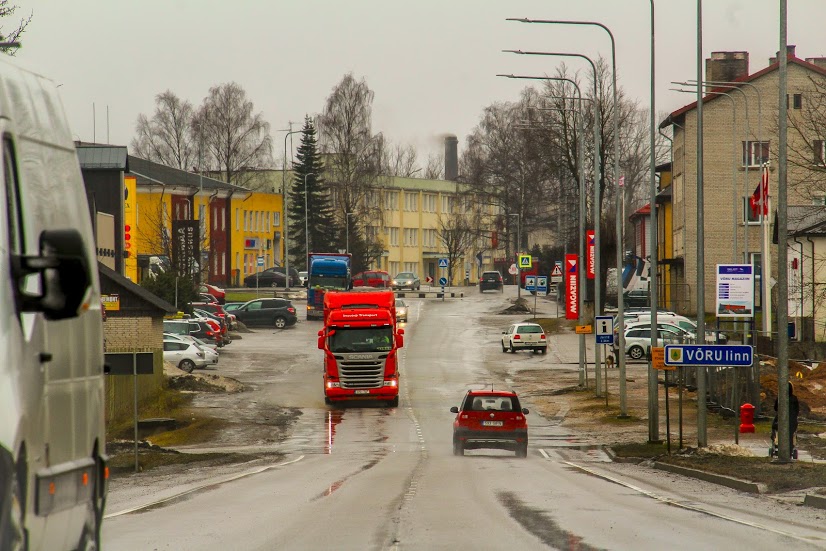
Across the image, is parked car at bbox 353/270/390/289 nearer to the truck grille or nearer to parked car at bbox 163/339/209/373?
parked car at bbox 163/339/209/373

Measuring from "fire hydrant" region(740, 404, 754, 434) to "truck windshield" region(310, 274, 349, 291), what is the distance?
4662 cm

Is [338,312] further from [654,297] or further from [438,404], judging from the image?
[654,297]

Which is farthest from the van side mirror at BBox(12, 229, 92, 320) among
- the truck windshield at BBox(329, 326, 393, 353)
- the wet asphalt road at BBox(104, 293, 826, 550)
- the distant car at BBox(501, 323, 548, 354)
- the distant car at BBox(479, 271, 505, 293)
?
the distant car at BBox(479, 271, 505, 293)

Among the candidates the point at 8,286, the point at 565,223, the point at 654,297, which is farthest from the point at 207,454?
the point at 565,223

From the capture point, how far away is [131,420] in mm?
35812

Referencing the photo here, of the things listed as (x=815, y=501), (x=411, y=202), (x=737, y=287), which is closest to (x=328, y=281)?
(x=737, y=287)

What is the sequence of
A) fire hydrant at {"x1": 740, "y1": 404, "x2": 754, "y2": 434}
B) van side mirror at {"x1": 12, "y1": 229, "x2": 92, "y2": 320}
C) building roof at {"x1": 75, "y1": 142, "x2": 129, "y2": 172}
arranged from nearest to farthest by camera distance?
van side mirror at {"x1": 12, "y1": 229, "x2": 92, "y2": 320}, fire hydrant at {"x1": 740, "y1": 404, "x2": 754, "y2": 434}, building roof at {"x1": 75, "y1": 142, "x2": 129, "y2": 172}

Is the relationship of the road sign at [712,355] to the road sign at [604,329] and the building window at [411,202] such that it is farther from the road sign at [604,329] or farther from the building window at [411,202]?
the building window at [411,202]

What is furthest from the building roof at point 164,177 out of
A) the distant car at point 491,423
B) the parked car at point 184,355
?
the distant car at point 491,423

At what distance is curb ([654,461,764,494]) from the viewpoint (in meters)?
19.6

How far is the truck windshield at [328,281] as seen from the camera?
255ft

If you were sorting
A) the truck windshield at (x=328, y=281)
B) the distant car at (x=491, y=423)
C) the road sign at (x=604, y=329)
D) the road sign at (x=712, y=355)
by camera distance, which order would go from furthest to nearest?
the truck windshield at (x=328, y=281) < the road sign at (x=604, y=329) < the distant car at (x=491, y=423) < the road sign at (x=712, y=355)

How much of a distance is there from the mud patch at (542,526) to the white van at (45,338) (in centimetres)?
535

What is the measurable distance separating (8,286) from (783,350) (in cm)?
1762
